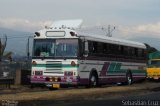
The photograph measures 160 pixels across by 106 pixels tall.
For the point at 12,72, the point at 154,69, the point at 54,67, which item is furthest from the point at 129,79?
the point at 154,69

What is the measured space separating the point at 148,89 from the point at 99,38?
4.13 metres

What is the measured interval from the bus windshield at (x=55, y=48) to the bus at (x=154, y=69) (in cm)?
2245

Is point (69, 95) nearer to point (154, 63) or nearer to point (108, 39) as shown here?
point (108, 39)

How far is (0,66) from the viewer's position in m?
43.0

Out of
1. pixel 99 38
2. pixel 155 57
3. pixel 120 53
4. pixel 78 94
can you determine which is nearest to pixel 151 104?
pixel 78 94

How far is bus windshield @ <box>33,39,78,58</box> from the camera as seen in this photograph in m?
26.3

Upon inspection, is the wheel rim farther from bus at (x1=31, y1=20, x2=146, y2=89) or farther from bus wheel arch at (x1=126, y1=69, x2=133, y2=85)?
bus wheel arch at (x1=126, y1=69, x2=133, y2=85)

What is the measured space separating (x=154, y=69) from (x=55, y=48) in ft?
75.7

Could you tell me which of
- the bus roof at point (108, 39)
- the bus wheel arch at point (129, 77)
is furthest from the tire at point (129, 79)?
the bus roof at point (108, 39)

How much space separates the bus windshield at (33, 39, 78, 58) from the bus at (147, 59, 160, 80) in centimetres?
2245

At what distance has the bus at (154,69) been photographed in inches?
1866

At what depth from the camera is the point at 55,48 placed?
2650 centimetres

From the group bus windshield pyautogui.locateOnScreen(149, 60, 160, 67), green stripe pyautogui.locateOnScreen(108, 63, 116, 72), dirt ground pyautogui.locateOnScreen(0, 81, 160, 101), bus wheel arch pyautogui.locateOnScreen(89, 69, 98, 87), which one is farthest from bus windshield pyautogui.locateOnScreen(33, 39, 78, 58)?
bus windshield pyautogui.locateOnScreen(149, 60, 160, 67)

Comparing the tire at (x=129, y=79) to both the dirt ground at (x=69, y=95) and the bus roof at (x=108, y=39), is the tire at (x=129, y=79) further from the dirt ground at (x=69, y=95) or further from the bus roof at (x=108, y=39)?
→ the dirt ground at (x=69, y=95)
